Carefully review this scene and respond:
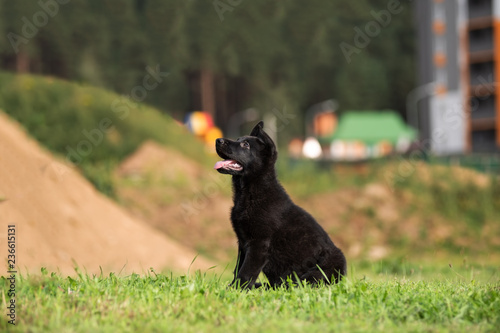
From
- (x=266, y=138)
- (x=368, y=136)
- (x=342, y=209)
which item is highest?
(x=368, y=136)

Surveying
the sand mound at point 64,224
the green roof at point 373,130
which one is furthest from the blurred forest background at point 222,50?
the sand mound at point 64,224

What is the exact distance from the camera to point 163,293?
566cm

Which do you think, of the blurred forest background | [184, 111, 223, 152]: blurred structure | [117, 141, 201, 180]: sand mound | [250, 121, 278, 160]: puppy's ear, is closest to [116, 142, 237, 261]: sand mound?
[117, 141, 201, 180]: sand mound

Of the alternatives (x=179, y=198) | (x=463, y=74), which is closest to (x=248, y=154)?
(x=179, y=198)

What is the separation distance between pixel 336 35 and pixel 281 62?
6.31 m

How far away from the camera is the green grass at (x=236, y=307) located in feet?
16.1

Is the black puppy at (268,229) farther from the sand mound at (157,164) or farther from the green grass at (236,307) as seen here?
the sand mound at (157,164)

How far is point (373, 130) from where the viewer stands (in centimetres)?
6212

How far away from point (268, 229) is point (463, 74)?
44711 millimetres

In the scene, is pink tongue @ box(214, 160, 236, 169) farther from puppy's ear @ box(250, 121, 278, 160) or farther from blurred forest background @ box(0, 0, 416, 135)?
blurred forest background @ box(0, 0, 416, 135)

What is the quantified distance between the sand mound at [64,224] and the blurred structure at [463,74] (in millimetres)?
36906

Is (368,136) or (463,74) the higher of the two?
(463,74)

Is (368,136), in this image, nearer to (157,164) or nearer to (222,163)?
(157,164)

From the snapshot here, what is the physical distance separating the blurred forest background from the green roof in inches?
373
